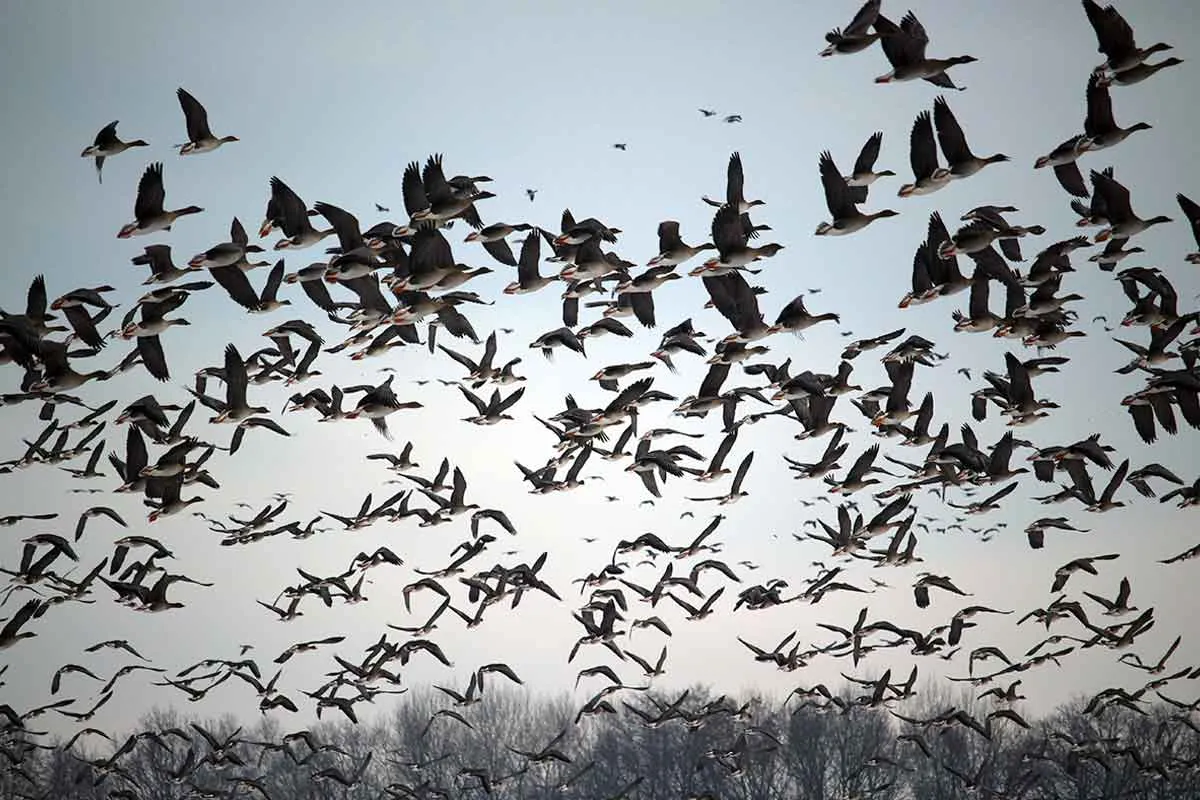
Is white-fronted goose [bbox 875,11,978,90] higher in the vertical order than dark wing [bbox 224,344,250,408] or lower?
A: higher

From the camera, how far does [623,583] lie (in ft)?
93.1

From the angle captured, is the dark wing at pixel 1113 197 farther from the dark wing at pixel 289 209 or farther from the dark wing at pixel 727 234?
the dark wing at pixel 289 209

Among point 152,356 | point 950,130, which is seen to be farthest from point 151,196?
point 950,130

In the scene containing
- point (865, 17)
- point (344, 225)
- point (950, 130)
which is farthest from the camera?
point (344, 225)

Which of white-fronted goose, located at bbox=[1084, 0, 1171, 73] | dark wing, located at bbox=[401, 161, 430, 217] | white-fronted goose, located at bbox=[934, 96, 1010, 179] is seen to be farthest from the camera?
dark wing, located at bbox=[401, 161, 430, 217]

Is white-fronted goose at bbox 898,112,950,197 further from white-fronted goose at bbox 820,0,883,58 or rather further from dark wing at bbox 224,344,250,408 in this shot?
dark wing at bbox 224,344,250,408

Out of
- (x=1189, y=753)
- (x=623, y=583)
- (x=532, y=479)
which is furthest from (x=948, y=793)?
(x=532, y=479)

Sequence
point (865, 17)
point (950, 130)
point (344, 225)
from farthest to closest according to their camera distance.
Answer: point (344, 225) < point (950, 130) < point (865, 17)

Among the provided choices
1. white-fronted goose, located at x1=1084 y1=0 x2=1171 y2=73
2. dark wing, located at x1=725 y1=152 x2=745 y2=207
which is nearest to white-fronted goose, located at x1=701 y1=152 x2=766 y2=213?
dark wing, located at x1=725 y1=152 x2=745 y2=207

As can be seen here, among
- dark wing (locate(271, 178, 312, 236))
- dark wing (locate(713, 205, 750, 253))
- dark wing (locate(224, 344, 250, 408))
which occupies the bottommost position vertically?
dark wing (locate(224, 344, 250, 408))

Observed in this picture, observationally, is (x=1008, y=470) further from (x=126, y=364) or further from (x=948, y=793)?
(x=948, y=793)

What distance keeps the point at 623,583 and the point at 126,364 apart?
11.8m

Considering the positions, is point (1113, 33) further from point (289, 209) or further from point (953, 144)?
point (289, 209)

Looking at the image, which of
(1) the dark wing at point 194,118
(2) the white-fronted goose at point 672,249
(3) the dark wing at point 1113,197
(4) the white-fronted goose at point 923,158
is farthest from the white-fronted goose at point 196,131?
(3) the dark wing at point 1113,197
